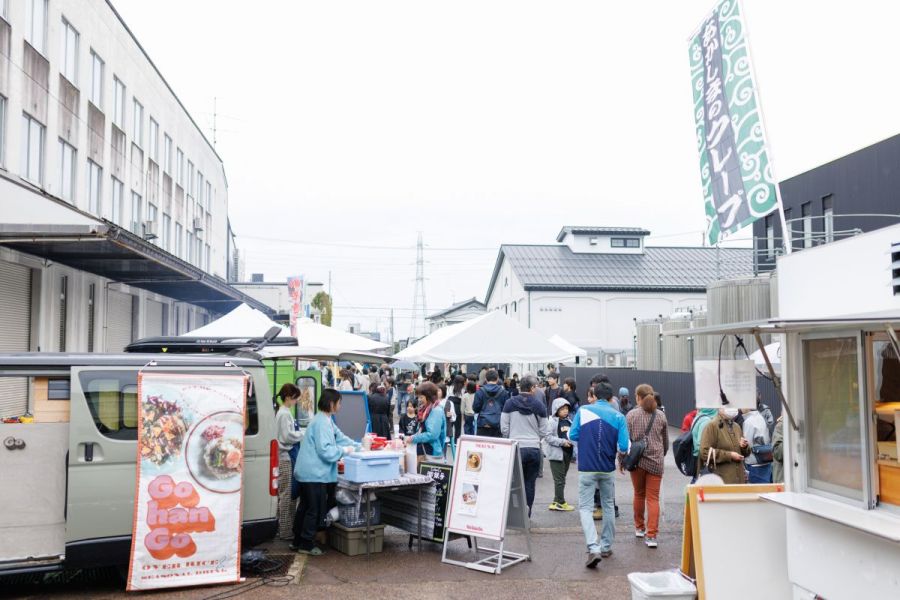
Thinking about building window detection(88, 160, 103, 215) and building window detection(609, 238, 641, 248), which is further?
building window detection(609, 238, 641, 248)

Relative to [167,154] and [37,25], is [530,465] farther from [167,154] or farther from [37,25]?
[167,154]

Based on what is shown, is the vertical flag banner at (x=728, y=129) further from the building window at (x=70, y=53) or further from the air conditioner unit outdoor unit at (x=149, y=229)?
the air conditioner unit outdoor unit at (x=149, y=229)

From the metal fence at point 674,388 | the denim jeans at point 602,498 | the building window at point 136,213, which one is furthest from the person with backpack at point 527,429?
the building window at point 136,213

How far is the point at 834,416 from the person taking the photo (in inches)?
238

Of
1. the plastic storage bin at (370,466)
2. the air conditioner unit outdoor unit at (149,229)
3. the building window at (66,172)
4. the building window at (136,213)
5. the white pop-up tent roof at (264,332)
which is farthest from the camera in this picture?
the building window at (136,213)

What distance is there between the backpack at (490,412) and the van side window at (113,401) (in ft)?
18.4

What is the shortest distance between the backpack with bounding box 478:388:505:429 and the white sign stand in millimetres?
2874

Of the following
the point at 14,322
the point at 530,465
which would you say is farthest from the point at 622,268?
the point at 530,465

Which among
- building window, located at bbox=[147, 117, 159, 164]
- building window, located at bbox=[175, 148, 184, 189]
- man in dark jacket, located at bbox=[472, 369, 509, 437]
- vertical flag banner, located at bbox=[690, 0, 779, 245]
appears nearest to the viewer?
vertical flag banner, located at bbox=[690, 0, 779, 245]

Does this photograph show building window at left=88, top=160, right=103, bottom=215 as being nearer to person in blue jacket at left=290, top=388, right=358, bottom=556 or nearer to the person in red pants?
person in blue jacket at left=290, top=388, right=358, bottom=556

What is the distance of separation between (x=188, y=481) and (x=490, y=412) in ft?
17.5

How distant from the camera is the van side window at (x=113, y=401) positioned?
7223 mm

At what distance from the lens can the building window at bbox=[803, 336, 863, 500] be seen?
5.77m

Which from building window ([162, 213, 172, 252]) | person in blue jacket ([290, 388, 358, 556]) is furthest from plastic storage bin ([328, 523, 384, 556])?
building window ([162, 213, 172, 252])
